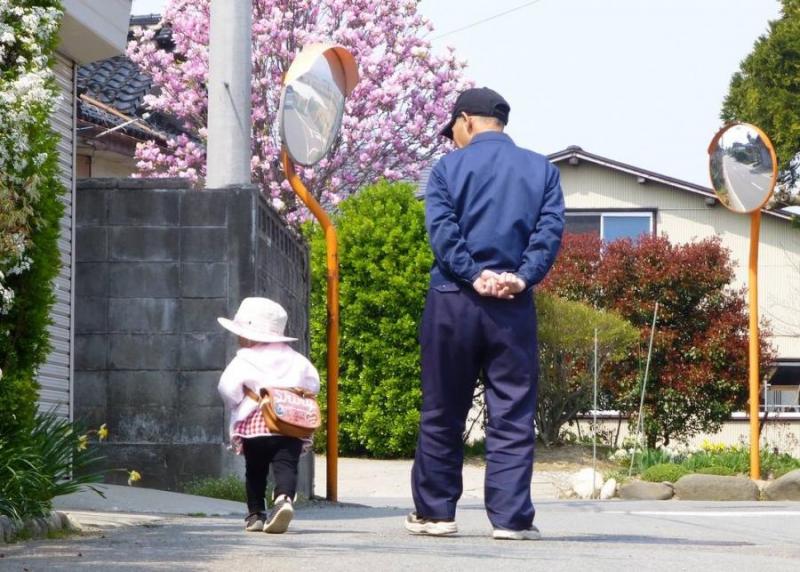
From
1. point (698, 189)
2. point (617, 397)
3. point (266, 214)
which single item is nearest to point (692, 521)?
point (266, 214)

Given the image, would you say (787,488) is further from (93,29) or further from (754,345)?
(93,29)

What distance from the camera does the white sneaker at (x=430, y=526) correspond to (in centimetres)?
638

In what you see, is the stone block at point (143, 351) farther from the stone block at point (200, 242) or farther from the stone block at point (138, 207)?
the stone block at point (138, 207)

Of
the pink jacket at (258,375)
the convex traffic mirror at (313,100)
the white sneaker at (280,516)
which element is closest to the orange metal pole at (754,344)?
the convex traffic mirror at (313,100)

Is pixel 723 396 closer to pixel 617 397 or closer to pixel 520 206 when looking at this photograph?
pixel 617 397

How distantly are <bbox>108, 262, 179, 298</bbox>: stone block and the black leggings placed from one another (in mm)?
2926

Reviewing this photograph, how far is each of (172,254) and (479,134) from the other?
12.4ft

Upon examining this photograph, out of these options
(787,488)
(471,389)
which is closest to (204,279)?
(471,389)

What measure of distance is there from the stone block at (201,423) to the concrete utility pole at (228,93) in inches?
62.5

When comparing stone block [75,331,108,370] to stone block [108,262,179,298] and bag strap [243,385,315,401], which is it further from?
bag strap [243,385,315,401]

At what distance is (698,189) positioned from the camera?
30.8 meters

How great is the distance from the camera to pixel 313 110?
9.79 meters

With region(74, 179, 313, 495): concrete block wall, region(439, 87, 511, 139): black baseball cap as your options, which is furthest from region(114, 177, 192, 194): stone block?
region(439, 87, 511, 139): black baseball cap

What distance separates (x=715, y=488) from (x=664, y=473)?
5.02 ft
